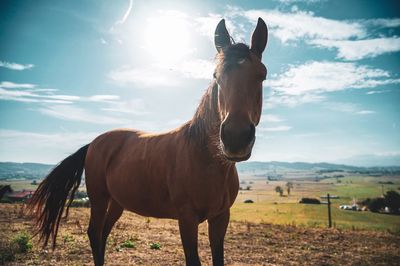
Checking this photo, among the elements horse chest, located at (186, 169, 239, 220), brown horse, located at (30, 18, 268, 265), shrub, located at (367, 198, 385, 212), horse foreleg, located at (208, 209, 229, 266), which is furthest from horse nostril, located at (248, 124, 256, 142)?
shrub, located at (367, 198, 385, 212)

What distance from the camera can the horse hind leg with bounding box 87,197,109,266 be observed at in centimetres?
493

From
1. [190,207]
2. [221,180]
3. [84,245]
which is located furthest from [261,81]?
[84,245]

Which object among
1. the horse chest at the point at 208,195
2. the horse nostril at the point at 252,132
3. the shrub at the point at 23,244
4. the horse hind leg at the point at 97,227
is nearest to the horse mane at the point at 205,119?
the horse chest at the point at 208,195

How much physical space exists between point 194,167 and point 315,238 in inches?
349

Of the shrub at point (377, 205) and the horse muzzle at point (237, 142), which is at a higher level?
the horse muzzle at point (237, 142)

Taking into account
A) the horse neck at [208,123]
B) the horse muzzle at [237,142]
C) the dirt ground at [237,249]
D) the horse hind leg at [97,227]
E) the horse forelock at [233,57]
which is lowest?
the dirt ground at [237,249]

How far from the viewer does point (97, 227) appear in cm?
500

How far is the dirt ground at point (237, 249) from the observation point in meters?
6.46

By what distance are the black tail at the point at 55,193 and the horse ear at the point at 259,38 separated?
13.8ft

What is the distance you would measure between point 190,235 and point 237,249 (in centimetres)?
541

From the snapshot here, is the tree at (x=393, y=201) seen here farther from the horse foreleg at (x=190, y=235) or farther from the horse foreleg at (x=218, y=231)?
the horse foreleg at (x=190, y=235)

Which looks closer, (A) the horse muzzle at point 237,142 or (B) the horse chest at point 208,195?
(A) the horse muzzle at point 237,142

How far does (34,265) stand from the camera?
224 inches

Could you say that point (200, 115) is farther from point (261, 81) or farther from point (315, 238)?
point (315, 238)
